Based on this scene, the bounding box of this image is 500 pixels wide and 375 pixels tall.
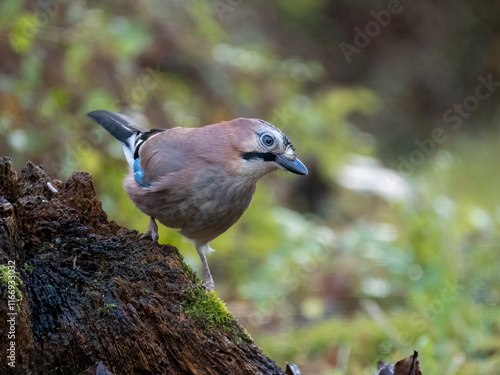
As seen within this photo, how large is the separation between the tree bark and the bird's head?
2.66 ft

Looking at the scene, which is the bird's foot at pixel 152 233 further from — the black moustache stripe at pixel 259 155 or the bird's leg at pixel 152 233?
the black moustache stripe at pixel 259 155

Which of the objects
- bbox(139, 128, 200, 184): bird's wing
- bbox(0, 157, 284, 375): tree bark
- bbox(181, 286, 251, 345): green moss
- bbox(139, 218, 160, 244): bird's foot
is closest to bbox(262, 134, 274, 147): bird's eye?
bbox(139, 128, 200, 184): bird's wing

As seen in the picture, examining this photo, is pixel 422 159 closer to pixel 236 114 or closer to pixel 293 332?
pixel 236 114

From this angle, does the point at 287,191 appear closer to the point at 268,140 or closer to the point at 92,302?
the point at 268,140

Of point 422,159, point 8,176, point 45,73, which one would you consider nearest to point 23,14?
point 45,73

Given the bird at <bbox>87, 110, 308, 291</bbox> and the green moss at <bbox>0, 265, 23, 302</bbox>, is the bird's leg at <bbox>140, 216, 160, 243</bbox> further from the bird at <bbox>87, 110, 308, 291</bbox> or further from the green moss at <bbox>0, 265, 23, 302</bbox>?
the green moss at <bbox>0, 265, 23, 302</bbox>

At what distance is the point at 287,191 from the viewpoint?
966 centimetres

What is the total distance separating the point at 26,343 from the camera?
2.50 m

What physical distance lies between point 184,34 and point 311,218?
10.2ft

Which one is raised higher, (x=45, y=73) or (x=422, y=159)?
(x=422, y=159)

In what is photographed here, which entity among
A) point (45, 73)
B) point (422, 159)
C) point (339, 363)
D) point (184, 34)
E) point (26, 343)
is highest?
point (422, 159)

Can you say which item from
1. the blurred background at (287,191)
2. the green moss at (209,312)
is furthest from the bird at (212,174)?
the blurred background at (287,191)

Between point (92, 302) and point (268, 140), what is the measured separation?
4.49ft

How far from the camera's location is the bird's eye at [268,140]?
11.7 feet
